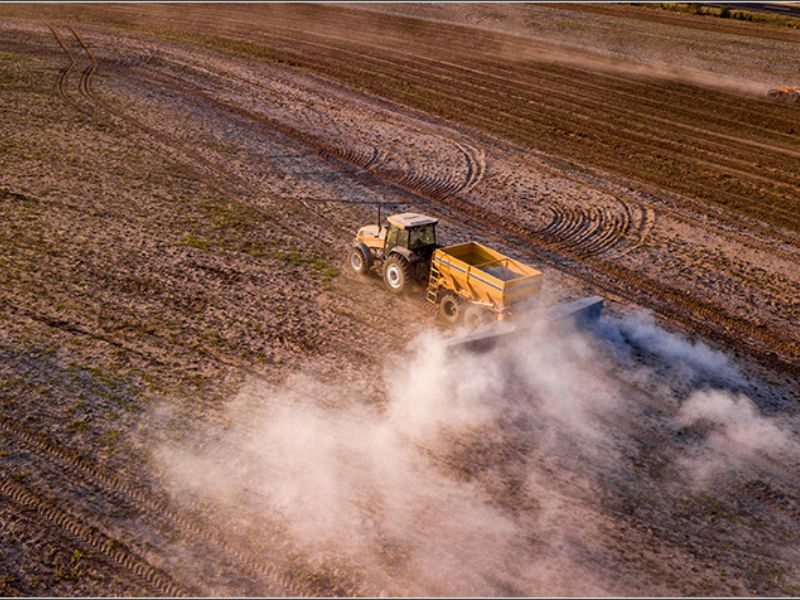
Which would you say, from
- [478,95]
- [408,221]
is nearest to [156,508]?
[408,221]

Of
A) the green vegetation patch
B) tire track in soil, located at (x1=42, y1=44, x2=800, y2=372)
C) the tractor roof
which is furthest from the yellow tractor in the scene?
the green vegetation patch

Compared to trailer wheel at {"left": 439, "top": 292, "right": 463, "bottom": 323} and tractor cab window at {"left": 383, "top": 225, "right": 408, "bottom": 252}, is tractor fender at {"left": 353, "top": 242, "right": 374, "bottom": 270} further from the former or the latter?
trailer wheel at {"left": 439, "top": 292, "right": 463, "bottom": 323}

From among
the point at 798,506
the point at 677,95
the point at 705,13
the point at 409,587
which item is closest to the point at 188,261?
the point at 409,587

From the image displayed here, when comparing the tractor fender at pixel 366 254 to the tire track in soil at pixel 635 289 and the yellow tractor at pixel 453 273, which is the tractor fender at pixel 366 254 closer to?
the yellow tractor at pixel 453 273

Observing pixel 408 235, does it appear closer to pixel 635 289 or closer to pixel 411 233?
pixel 411 233

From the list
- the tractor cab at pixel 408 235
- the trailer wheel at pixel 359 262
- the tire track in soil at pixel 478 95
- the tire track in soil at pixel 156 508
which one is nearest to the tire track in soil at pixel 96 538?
the tire track in soil at pixel 156 508

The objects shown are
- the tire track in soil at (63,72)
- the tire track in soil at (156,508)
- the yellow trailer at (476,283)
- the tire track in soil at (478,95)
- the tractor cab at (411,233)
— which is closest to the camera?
the tire track in soil at (156,508)
